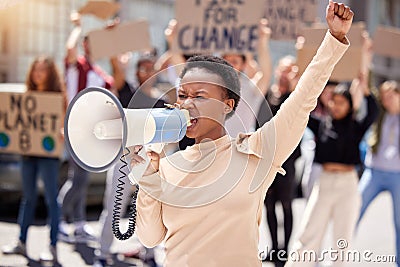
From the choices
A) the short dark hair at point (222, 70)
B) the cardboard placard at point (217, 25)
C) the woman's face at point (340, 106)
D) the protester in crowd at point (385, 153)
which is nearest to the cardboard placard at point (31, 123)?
the cardboard placard at point (217, 25)

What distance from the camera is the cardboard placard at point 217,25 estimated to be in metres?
5.46

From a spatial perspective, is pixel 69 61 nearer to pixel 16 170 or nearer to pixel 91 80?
pixel 91 80

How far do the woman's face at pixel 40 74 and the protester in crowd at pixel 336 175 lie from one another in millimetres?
2150

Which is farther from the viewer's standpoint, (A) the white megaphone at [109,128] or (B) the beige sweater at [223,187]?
(B) the beige sweater at [223,187]

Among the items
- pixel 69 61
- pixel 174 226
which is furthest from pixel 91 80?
pixel 174 226

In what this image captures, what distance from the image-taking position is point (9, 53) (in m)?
10.8

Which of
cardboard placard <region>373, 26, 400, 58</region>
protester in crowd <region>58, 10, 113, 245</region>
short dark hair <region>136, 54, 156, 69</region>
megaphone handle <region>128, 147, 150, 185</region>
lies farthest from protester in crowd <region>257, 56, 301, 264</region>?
megaphone handle <region>128, 147, 150, 185</region>

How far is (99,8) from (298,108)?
427cm

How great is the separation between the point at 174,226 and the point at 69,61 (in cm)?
401

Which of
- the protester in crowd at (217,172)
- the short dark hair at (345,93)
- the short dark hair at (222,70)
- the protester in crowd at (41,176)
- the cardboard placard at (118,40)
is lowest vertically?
the protester in crowd at (41,176)

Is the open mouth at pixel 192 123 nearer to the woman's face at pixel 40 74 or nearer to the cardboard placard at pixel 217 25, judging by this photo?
the cardboard placard at pixel 217 25

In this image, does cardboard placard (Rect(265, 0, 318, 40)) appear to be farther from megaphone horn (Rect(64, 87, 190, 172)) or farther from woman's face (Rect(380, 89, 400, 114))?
megaphone horn (Rect(64, 87, 190, 172))

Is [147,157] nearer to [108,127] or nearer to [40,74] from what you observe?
[108,127]

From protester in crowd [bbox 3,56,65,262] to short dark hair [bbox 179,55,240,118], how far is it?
3.43 metres
